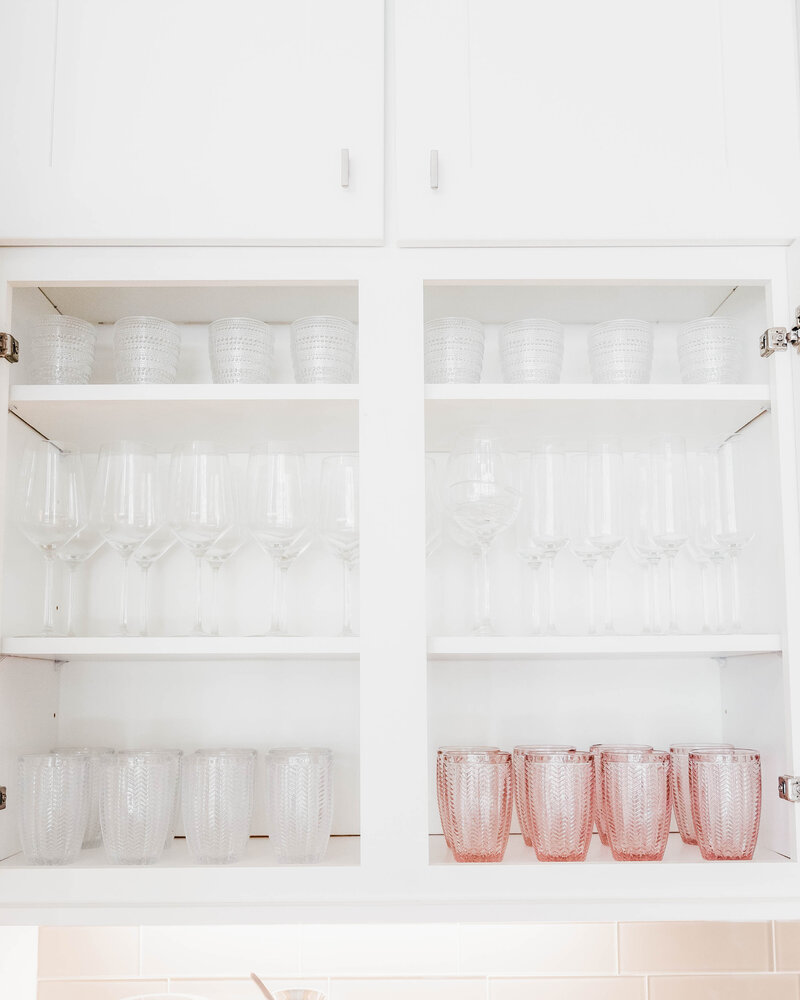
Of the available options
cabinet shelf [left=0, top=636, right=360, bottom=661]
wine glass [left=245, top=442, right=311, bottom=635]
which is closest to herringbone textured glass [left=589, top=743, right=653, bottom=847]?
cabinet shelf [left=0, top=636, right=360, bottom=661]

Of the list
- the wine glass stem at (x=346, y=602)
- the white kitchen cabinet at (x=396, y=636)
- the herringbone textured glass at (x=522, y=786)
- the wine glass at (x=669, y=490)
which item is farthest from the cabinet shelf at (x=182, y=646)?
the wine glass at (x=669, y=490)

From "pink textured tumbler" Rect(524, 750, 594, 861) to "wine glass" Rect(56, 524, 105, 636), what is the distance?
0.61 metres

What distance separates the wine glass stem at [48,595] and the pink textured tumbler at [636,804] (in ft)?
2.26

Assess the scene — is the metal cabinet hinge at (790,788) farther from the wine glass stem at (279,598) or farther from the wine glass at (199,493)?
the wine glass at (199,493)

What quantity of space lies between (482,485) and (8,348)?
575 mm

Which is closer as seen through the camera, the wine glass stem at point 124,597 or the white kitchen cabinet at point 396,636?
the white kitchen cabinet at point 396,636

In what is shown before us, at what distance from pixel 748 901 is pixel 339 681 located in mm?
586

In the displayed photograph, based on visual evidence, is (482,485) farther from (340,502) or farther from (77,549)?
(77,549)

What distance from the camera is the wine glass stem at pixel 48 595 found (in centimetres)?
122
